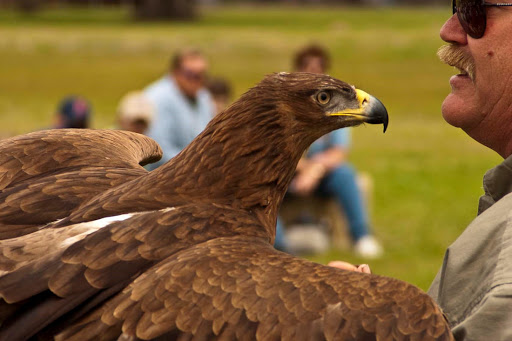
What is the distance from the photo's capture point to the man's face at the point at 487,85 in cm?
356

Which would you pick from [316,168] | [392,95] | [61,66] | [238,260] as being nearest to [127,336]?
[238,260]

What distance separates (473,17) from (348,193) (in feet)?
26.4

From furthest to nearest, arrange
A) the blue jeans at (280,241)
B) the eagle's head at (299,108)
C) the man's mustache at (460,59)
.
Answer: the blue jeans at (280,241), the eagle's head at (299,108), the man's mustache at (460,59)

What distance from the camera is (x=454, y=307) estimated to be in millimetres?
3295

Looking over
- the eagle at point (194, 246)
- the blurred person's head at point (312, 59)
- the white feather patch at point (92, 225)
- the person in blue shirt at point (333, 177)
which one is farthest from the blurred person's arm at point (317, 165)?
the white feather patch at point (92, 225)

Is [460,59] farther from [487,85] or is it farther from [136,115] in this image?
[136,115]

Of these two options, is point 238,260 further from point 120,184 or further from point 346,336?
point 120,184

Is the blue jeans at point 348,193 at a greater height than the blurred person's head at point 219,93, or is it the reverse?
the blurred person's head at point 219,93

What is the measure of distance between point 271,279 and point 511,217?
78cm

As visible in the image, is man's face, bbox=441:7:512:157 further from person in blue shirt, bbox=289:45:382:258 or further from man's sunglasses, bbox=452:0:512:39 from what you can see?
person in blue shirt, bbox=289:45:382:258

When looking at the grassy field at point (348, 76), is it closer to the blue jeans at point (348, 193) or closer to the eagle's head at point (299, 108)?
the blue jeans at point (348, 193)

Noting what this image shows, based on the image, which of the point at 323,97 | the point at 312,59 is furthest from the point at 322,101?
the point at 312,59

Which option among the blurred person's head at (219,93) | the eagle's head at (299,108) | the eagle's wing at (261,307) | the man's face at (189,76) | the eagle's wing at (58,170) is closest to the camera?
the eagle's wing at (261,307)

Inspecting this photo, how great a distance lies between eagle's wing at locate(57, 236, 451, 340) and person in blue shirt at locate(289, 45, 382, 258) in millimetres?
7873
